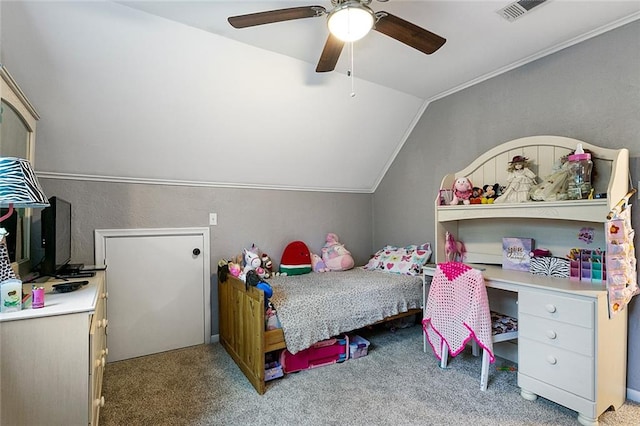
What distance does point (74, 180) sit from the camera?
243cm

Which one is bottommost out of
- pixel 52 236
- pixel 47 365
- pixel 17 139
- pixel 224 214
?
pixel 47 365

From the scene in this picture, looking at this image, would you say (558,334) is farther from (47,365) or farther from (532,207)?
(47,365)

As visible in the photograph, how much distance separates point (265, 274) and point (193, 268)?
651mm

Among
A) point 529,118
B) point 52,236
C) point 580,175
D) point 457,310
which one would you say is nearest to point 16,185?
point 52,236

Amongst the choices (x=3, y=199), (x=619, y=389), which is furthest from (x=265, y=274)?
(x=619, y=389)

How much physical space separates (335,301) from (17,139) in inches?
88.5

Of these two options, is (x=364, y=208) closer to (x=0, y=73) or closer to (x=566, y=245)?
(x=566, y=245)

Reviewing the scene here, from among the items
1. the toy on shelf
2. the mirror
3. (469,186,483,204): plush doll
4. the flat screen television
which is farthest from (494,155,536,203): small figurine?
the mirror

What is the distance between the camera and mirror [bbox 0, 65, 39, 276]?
1628 millimetres

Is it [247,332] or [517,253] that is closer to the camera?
[247,332]

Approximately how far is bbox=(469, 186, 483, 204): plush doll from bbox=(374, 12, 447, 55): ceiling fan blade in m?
1.27

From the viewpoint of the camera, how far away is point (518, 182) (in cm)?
230

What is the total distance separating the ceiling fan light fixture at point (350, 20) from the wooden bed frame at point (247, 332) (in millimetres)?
1557

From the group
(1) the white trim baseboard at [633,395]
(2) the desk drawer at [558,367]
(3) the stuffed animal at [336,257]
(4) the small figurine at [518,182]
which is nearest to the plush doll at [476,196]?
(4) the small figurine at [518,182]
